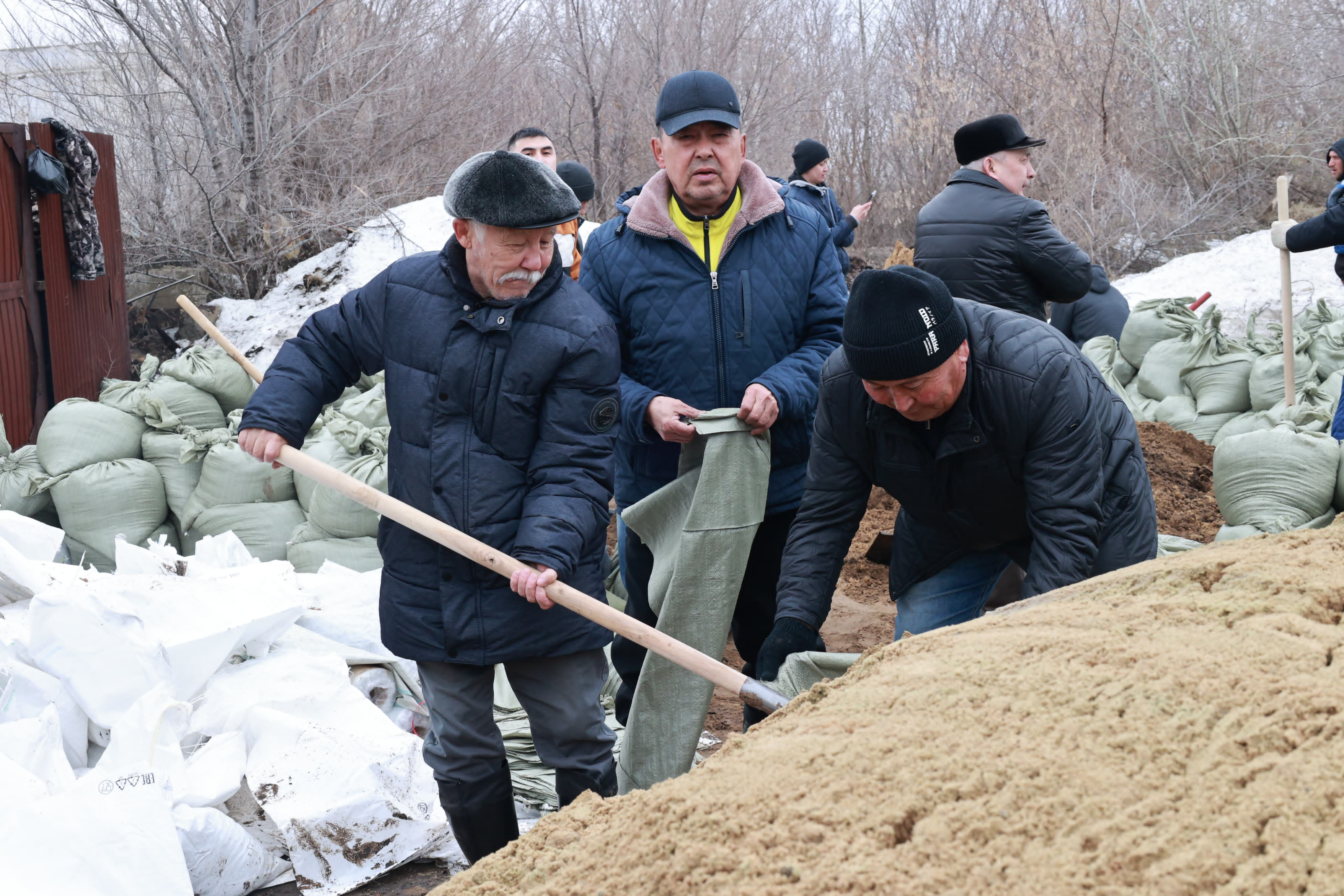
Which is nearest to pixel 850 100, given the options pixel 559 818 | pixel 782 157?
pixel 782 157

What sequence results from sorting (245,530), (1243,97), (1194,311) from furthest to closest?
(1243,97)
(1194,311)
(245,530)

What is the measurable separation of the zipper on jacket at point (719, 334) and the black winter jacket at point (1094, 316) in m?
4.84

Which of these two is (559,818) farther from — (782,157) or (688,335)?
(782,157)

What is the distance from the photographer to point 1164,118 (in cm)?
1392

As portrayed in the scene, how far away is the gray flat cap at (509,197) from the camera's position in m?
2.48

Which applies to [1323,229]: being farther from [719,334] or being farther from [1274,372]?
[719,334]

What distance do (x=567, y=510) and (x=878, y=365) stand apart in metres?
0.73

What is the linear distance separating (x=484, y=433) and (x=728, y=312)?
91 cm

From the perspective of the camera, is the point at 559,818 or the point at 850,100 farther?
the point at 850,100

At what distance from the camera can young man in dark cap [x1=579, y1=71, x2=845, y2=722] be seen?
321cm

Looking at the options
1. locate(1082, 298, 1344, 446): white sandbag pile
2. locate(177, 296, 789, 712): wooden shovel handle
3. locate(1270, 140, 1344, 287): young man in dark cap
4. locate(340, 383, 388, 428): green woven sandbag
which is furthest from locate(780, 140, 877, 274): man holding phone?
locate(177, 296, 789, 712): wooden shovel handle

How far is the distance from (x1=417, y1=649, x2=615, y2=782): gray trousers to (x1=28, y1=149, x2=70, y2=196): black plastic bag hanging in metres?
4.81

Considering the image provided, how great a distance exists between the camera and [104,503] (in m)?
5.23

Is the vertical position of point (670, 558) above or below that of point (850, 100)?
below
